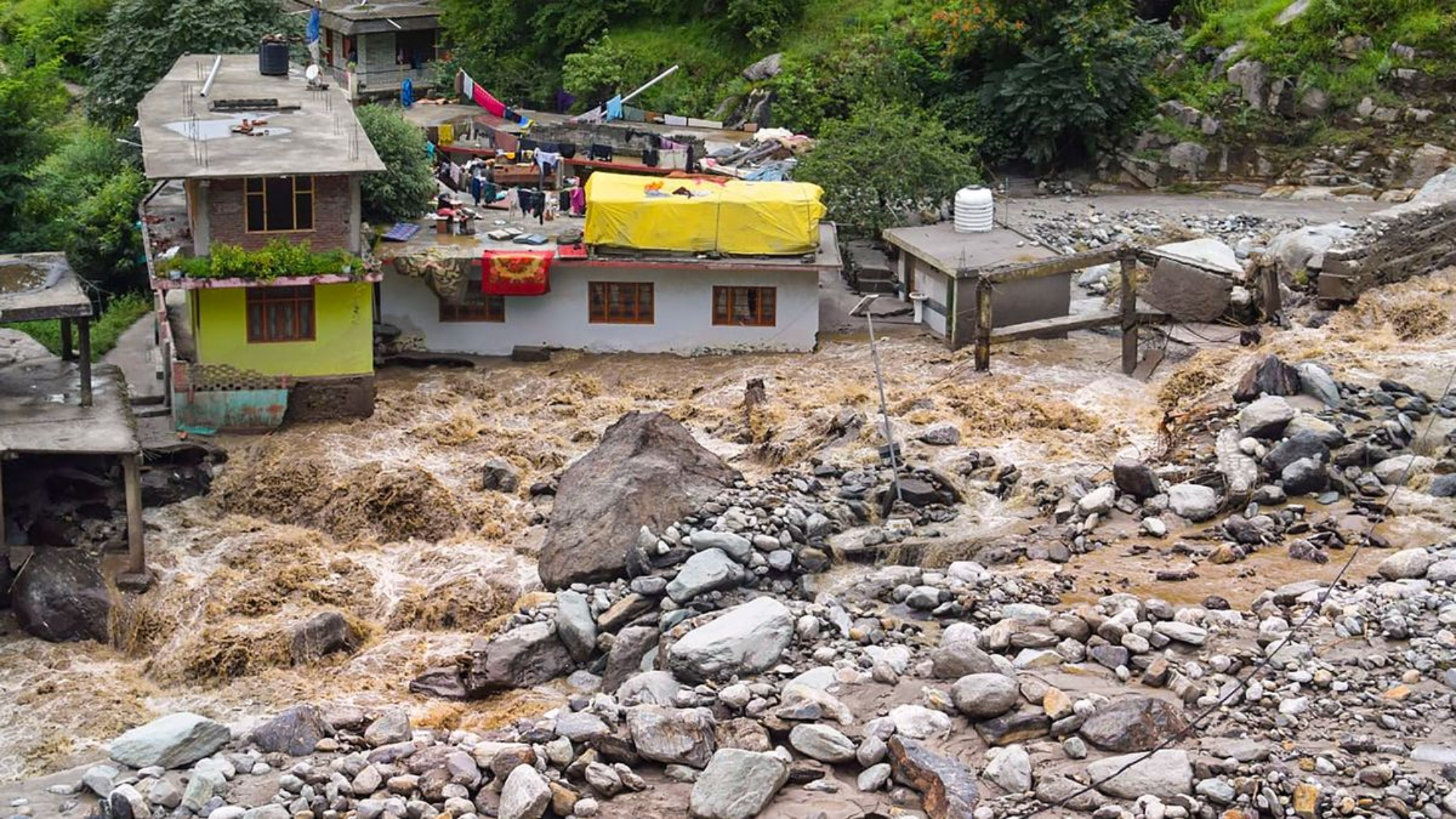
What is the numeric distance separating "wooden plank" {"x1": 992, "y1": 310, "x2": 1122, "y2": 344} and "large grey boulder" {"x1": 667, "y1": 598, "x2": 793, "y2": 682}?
1340 cm

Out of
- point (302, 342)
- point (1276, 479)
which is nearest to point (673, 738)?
Result: point (1276, 479)

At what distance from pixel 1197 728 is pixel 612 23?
39185 mm

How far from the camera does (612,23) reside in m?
53.9

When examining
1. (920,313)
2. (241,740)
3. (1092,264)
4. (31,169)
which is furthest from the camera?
(31,169)

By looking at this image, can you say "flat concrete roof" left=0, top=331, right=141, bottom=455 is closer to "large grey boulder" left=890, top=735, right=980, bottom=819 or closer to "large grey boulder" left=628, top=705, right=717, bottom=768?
"large grey boulder" left=628, top=705, right=717, bottom=768

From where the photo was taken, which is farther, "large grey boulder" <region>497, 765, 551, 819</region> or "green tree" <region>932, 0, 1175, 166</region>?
"green tree" <region>932, 0, 1175, 166</region>

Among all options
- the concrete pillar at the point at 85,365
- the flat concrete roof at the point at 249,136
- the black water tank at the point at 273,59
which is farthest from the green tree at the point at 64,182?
the concrete pillar at the point at 85,365

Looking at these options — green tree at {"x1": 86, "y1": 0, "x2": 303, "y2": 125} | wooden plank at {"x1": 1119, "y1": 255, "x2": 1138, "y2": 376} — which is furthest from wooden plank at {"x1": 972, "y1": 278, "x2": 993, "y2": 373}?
green tree at {"x1": 86, "y1": 0, "x2": 303, "y2": 125}

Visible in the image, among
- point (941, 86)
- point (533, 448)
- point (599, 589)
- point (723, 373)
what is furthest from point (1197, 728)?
point (941, 86)

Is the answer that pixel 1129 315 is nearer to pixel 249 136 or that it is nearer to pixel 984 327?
pixel 984 327

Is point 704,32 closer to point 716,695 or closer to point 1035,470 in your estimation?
point 1035,470

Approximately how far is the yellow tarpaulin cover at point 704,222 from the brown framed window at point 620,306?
0.97 m

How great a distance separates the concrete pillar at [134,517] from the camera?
1027 inches

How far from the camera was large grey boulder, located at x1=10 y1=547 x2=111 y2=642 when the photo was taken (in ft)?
81.3
